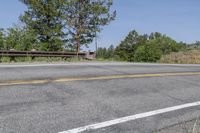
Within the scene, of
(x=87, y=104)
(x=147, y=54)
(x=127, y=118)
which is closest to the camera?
(x=127, y=118)

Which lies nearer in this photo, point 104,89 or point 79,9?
point 104,89

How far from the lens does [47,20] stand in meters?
36.9

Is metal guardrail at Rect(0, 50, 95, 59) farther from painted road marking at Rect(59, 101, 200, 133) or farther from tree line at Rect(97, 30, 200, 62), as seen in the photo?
tree line at Rect(97, 30, 200, 62)

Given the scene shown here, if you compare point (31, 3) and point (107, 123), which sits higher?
point (31, 3)

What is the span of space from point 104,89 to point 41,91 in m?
1.61

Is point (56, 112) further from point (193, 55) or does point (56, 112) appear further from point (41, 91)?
point (193, 55)

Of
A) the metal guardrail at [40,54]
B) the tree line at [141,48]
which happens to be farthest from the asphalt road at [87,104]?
the tree line at [141,48]

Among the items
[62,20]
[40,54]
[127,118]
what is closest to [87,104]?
[127,118]

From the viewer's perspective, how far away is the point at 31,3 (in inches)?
1417

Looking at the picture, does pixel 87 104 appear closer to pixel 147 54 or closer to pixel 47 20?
pixel 47 20

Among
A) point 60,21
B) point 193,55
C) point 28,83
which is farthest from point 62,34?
point 28,83

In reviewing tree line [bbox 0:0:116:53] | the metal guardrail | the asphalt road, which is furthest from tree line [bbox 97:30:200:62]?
the asphalt road

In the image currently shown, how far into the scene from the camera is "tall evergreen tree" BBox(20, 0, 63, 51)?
35.3 m

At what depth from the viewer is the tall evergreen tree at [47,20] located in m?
35.3
